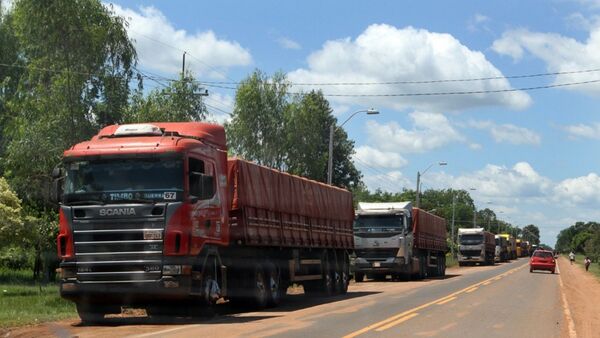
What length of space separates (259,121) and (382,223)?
29064 mm

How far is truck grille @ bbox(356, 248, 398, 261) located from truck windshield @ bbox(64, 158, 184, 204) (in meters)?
21.4

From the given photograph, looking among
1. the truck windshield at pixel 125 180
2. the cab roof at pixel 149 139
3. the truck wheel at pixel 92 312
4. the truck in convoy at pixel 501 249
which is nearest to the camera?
the truck windshield at pixel 125 180

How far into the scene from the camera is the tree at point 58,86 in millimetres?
26703

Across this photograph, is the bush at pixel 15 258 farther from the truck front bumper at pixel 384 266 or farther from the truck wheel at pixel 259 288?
the truck front bumper at pixel 384 266

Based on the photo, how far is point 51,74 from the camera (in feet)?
92.0

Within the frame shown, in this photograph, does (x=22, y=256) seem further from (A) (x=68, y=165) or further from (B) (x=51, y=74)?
(A) (x=68, y=165)

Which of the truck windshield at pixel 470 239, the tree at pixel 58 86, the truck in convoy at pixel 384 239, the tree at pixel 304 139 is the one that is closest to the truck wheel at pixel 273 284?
the tree at pixel 58 86

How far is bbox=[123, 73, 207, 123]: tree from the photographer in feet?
101

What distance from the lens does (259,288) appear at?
1889 centimetres

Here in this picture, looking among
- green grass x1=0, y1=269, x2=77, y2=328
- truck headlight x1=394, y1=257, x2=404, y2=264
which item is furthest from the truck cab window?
truck headlight x1=394, y1=257, x2=404, y2=264

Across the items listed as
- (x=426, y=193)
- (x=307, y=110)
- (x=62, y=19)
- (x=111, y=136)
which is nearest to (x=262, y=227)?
(x=111, y=136)

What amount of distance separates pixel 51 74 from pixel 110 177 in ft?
47.7

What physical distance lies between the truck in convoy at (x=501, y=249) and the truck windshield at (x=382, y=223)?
166 ft

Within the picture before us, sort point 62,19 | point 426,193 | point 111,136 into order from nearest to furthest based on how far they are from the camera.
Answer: point 111,136, point 62,19, point 426,193
